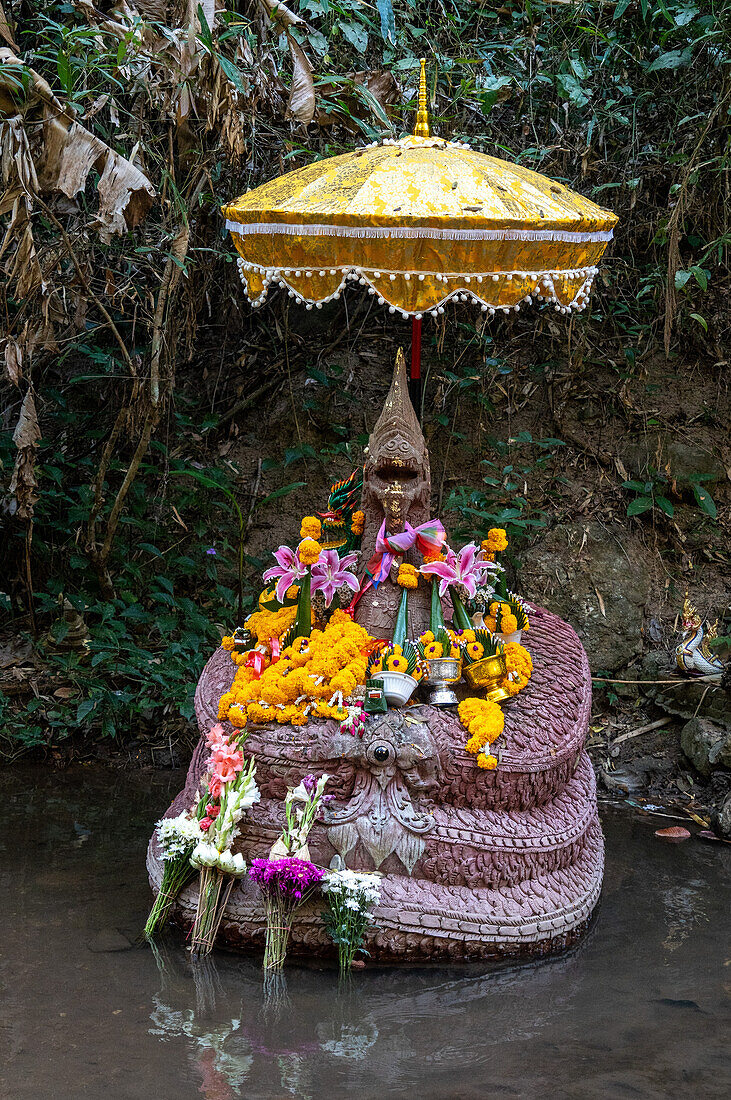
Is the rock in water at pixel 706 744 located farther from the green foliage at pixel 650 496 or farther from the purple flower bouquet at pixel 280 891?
the purple flower bouquet at pixel 280 891

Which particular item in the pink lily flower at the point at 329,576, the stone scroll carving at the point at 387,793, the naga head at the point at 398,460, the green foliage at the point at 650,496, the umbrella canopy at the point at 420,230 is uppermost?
the umbrella canopy at the point at 420,230

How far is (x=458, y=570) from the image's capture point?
4.28 metres

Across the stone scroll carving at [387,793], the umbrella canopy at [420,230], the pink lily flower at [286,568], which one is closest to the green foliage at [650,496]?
the umbrella canopy at [420,230]

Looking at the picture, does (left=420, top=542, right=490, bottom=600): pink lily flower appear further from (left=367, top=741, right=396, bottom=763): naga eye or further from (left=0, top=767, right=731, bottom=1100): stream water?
(left=0, top=767, right=731, bottom=1100): stream water

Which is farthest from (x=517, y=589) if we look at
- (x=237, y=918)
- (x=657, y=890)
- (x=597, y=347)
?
(x=237, y=918)

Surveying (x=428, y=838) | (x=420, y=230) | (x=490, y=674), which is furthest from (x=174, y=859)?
(x=420, y=230)

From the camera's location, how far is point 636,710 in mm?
6016

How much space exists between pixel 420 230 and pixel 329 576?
4.72 feet

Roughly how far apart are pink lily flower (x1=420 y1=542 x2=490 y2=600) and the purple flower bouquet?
1.26m

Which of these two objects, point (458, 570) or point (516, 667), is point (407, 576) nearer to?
point (458, 570)

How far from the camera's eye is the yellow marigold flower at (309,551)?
4188 millimetres

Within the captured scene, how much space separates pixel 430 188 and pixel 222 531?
11.1 ft

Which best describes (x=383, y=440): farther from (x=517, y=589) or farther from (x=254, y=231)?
(x=517, y=589)

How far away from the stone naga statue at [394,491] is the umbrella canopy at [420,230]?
428 millimetres
